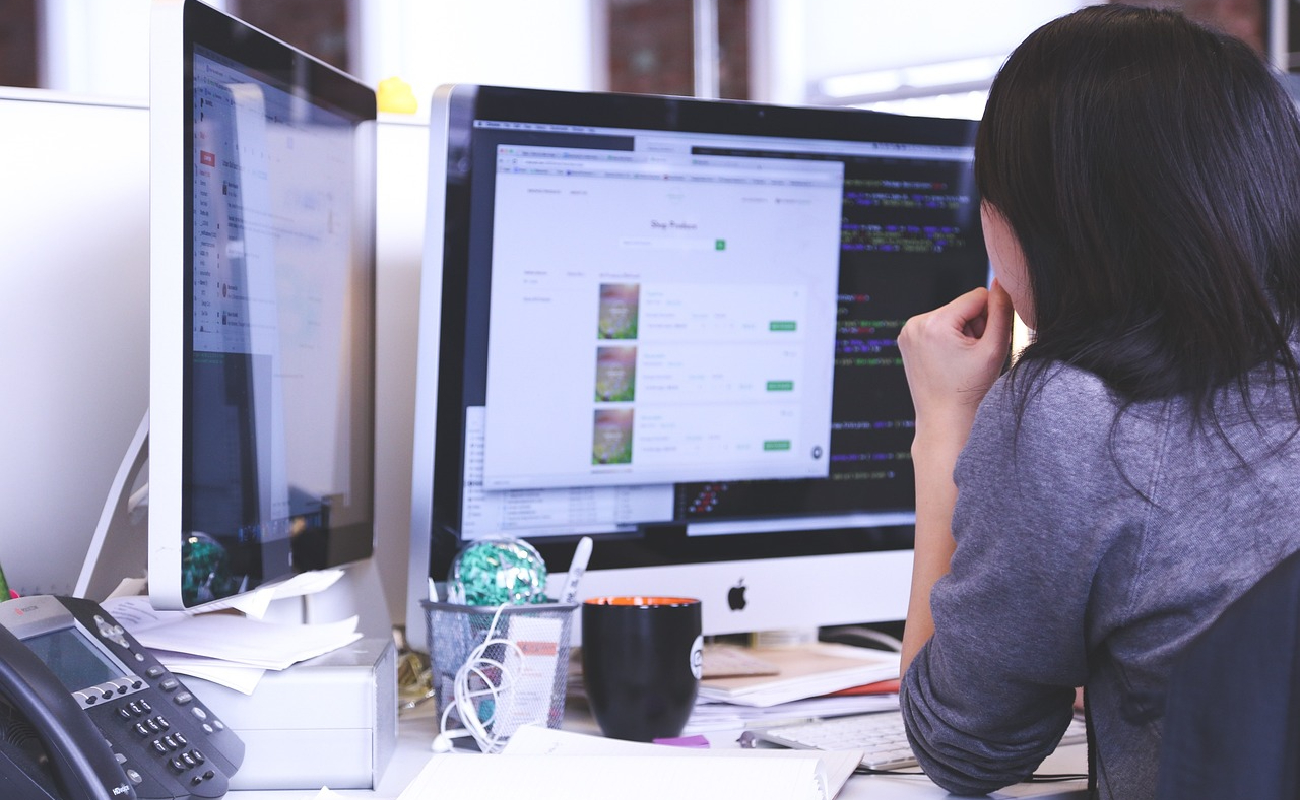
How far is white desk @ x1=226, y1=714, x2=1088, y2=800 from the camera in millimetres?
703

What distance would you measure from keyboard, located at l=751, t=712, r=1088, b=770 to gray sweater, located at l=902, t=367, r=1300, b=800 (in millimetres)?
126

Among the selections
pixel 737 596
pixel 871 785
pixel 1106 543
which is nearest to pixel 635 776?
pixel 871 785

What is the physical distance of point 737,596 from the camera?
1.02 meters

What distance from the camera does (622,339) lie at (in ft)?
3.21

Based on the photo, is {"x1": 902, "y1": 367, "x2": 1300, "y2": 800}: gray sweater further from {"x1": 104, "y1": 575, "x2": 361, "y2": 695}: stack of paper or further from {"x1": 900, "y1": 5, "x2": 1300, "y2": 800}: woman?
{"x1": 104, "y1": 575, "x2": 361, "y2": 695}: stack of paper

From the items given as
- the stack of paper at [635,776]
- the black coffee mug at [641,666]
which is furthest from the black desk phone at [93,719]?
the black coffee mug at [641,666]

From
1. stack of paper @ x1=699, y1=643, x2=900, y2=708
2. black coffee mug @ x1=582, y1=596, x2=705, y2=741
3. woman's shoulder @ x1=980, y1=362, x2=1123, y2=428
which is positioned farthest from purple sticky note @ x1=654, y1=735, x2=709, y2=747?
woman's shoulder @ x1=980, y1=362, x2=1123, y2=428

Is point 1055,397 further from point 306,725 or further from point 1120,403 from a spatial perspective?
point 306,725

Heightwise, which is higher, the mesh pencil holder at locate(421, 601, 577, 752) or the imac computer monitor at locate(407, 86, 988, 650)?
the imac computer monitor at locate(407, 86, 988, 650)

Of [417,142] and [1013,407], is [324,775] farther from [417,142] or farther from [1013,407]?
[417,142]

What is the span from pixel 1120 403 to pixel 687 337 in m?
0.44

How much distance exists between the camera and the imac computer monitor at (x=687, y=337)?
0.94 m

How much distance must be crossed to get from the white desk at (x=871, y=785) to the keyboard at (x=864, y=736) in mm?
21

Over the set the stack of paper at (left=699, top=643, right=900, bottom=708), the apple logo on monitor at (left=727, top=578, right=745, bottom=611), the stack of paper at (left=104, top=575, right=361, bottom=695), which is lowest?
the stack of paper at (left=699, top=643, right=900, bottom=708)
